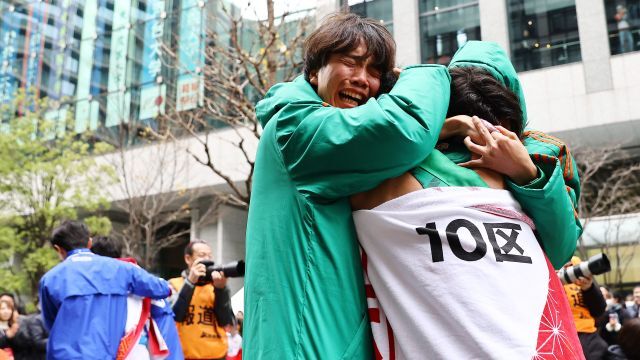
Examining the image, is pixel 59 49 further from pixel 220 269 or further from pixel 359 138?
pixel 359 138

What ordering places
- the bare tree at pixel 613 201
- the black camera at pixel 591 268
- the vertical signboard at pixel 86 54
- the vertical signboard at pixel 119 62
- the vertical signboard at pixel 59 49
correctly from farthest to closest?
the vertical signboard at pixel 59 49, the vertical signboard at pixel 86 54, the vertical signboard at pixel 119 62, the bare tree at pixel 613 201, the black camera at pixel 591 268

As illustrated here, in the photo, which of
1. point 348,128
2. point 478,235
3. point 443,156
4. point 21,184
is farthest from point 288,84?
point 21,184

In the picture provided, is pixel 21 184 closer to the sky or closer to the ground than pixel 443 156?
closer to the sky

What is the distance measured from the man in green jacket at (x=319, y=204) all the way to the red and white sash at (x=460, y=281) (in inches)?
2.8

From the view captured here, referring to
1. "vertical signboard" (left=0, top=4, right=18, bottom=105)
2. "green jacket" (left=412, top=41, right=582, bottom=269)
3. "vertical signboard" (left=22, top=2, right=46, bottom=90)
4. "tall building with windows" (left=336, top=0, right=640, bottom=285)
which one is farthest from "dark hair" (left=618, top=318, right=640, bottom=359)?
"vertical signboard" (left=0, top=4, right=18, bottom=105)

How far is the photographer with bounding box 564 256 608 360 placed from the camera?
602cm

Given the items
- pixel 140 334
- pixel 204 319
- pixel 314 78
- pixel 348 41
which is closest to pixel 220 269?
pixel 140 334

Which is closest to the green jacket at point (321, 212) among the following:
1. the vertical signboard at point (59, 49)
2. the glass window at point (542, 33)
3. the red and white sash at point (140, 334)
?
the red and white sash at point (140, 334)

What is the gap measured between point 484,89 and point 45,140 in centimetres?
1644

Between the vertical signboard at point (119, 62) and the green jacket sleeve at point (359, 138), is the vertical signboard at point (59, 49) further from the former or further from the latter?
the green jacket sleeve at point (359, 138)

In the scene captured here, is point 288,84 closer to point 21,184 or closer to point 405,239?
point 405,239

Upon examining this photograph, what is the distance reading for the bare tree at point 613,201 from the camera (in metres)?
15.2

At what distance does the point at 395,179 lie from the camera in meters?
1.48

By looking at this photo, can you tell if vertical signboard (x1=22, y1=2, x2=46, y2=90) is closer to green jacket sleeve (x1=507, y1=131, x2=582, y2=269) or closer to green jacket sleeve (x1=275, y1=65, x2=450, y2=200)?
green jacket sleeve (x1=275, y1=65, x2=450, y2=200)
